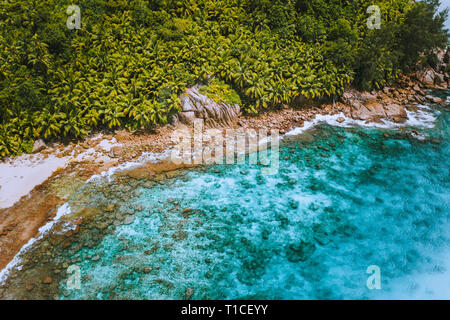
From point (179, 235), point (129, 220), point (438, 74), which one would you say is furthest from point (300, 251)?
point (438, 74)

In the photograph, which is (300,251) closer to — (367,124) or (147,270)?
(147,270)

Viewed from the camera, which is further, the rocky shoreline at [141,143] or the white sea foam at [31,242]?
the rocky shoreline at [141,143]

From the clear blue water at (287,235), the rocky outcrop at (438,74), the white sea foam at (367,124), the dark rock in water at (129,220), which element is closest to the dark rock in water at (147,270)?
the clear blue water at (287,235)

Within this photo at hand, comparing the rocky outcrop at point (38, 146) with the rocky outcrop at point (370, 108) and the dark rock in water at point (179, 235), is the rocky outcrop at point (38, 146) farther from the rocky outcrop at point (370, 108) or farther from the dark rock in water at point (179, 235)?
the rocky outcrop at point (370, 108)

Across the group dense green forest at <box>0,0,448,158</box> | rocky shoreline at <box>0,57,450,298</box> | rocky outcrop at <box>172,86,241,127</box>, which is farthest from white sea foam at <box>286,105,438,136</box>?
rocky outcrop at <box>172,86,241,127</box>

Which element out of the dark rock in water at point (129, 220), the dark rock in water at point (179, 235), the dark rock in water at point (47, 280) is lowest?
the dark rock in water at point (47, 280)
